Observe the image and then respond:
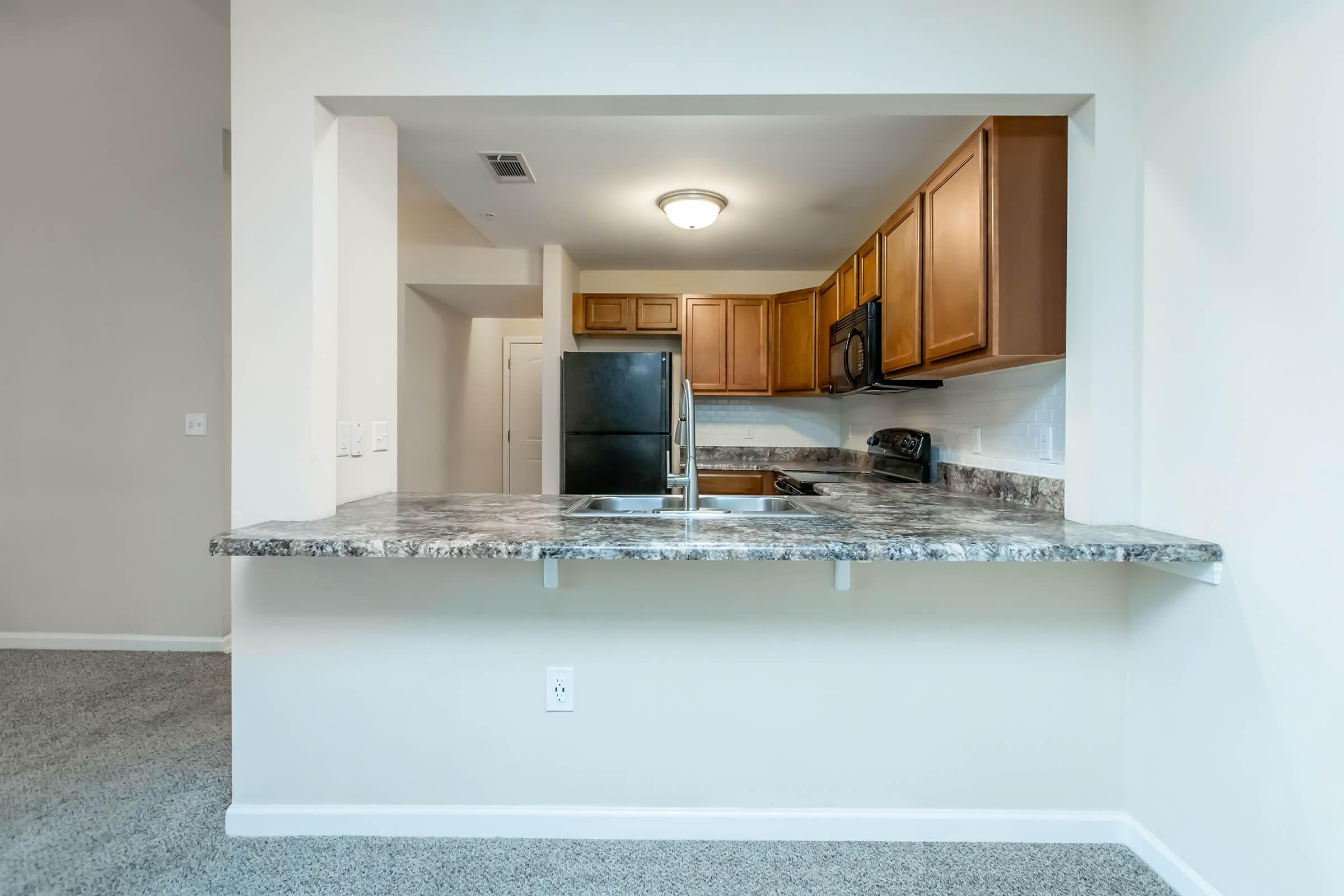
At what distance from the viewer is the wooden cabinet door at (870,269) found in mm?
2611

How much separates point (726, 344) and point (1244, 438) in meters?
3.28

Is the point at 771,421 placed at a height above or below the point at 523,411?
below

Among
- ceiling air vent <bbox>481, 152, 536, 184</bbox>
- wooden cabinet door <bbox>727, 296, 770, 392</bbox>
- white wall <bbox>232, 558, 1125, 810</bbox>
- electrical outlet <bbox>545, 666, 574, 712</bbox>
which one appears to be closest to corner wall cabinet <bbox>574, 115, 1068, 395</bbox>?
white wall <bbox>232, 558, 1125, 810</bbox>

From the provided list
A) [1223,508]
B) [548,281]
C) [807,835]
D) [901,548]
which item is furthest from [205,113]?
[1223,508]

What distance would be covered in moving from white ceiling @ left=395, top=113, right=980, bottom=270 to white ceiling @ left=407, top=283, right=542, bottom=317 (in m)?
0.40

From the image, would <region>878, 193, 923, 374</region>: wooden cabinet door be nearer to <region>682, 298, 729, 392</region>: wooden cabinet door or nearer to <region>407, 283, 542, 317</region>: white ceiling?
<region>682, 298, 729, 392</region>: wooden cabinet door

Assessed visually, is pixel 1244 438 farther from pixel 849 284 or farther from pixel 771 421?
pixel 771 421

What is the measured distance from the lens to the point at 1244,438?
4.16 ft

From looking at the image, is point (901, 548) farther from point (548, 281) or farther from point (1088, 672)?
point (548, 281)

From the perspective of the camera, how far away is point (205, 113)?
9.75 feet

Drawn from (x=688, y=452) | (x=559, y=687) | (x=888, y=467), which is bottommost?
(x=559, y=687)

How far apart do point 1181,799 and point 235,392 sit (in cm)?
253

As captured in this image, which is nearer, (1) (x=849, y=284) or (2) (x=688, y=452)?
(2) (x=688, y=452)

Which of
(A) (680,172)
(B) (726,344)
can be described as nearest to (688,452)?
(A) (680,172)
